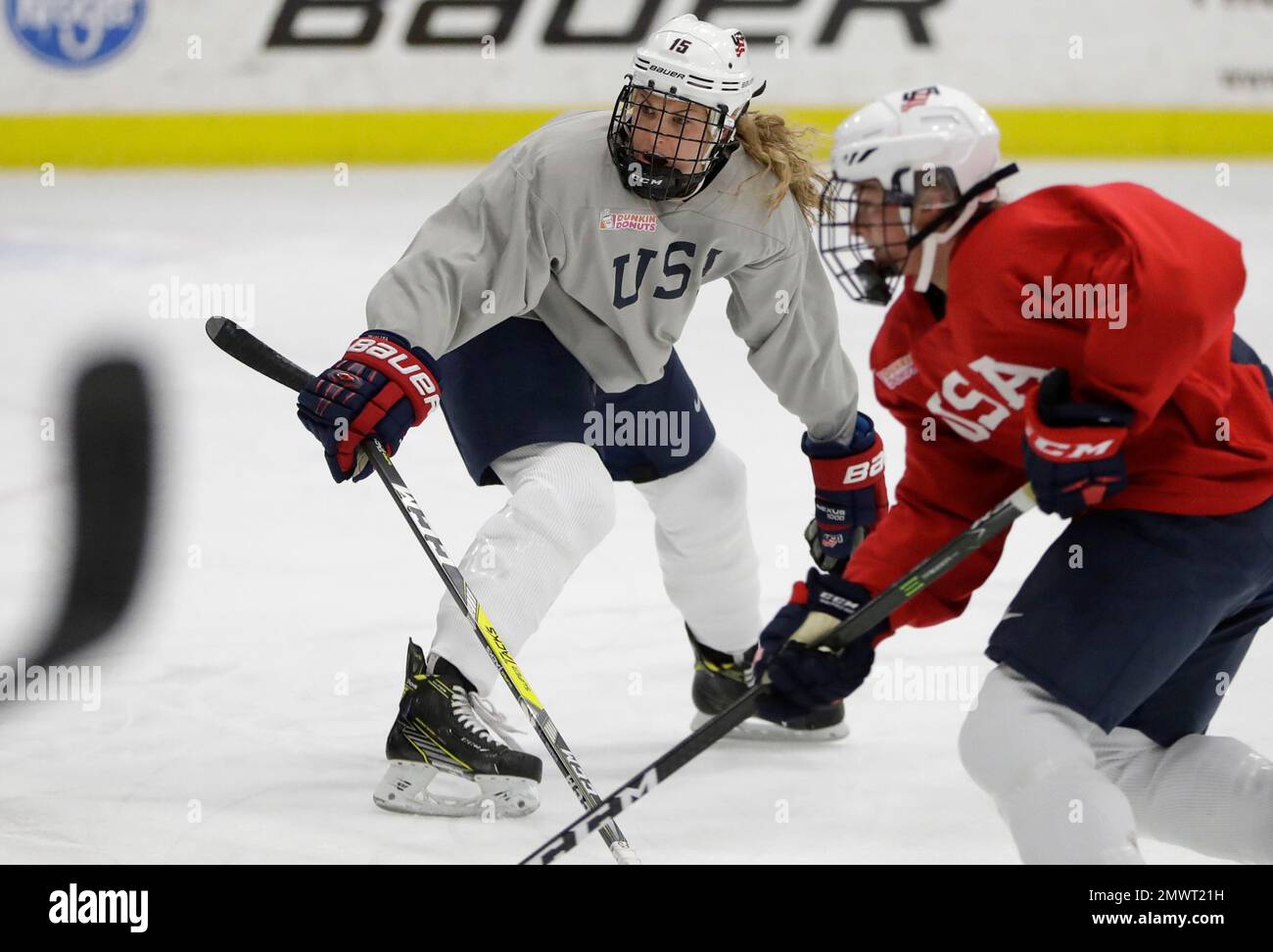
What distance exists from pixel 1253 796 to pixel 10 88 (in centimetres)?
618

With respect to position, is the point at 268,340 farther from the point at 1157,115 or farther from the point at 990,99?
the point at 1157,115

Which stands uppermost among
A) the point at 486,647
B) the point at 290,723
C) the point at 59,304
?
the point at 486,647

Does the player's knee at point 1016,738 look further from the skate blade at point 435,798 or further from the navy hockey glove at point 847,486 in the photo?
the navy hockey glove at point 847,486

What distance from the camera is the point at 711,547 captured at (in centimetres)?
277

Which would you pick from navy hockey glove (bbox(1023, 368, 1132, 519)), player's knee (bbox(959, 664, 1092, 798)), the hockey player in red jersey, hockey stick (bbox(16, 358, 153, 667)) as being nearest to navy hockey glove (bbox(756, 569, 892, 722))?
the hockey player in red jersey

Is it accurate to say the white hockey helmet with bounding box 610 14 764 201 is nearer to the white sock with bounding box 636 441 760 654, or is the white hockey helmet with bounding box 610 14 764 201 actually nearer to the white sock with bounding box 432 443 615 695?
the white sock with bounding box 432 443 615 695

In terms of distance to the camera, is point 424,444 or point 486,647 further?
point 424,444

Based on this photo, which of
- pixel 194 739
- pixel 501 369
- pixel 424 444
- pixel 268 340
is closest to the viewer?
pixel 501 369

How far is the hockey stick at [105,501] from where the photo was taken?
10.0 ft

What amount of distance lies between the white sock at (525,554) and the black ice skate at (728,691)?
1.82 ft

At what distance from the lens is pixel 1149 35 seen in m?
6.73

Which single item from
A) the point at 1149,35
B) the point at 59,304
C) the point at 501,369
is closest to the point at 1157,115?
the point at 1149,35

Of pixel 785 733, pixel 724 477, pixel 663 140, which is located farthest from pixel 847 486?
pixel 663 140

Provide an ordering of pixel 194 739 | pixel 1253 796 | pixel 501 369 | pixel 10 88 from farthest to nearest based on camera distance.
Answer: pixel 10 88 → pixel 194 739 → pixel 501 369 → pixel 1253 796
